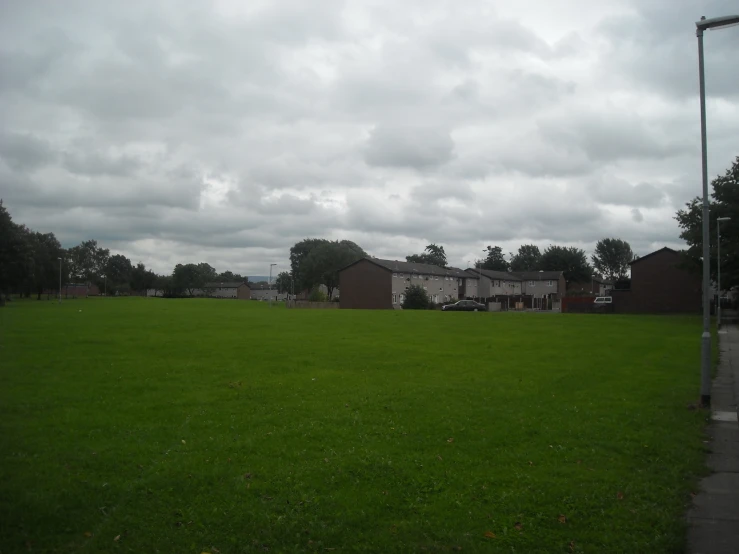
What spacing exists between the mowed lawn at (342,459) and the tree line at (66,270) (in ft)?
A: 211

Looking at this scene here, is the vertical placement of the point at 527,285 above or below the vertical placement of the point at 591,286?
below

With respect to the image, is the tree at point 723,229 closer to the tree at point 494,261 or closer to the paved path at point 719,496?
the paved path at point 719,496

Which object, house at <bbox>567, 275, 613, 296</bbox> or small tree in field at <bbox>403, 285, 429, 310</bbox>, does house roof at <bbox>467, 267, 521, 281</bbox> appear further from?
small tree in field at <bbox>403, 285, 429, 310</bbox>

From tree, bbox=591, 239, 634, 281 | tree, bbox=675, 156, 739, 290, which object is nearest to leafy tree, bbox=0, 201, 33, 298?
tree, bbox=675, 156, 739, 290

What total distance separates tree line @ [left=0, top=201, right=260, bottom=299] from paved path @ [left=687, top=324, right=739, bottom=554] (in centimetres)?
7118

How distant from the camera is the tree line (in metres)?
72.9

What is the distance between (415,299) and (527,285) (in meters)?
51.3

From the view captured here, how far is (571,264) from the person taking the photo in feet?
453

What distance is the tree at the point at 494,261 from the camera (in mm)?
164375

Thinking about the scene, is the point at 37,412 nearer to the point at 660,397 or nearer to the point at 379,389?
the point at 379,389

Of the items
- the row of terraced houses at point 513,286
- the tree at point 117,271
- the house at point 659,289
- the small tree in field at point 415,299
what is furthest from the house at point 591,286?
the tree at point 117,271

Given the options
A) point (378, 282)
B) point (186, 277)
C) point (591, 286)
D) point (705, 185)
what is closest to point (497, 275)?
point (591, 286)

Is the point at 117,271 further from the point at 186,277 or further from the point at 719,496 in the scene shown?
the point at 719,496

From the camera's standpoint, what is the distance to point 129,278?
7160 inches
